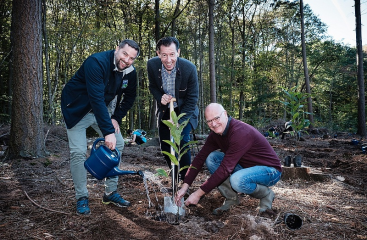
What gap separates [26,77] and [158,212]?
10.9 feet

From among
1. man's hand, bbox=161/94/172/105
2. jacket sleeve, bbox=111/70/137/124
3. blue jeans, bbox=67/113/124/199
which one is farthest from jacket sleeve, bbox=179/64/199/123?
blue jeans, bbox=67/113/124/199

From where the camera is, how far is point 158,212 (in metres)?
2.30

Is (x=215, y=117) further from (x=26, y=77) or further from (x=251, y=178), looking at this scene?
(x=26, y=77)

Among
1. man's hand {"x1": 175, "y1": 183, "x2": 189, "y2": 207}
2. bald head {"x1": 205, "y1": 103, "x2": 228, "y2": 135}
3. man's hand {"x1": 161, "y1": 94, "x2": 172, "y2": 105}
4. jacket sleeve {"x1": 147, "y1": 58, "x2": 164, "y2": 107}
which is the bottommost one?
man's hand {"x1": 175, "y1": 183, "x2": 189, "y2": 207}

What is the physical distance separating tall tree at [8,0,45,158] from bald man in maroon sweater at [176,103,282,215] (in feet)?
10.5

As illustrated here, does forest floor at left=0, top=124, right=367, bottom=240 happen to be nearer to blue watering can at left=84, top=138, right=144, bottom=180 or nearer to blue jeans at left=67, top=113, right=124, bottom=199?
blue jeans at left=67, top=113, right=124, bottom=199

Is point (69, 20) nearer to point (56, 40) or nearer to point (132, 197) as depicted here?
point (56, 40)

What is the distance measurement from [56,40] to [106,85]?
8.02 metres

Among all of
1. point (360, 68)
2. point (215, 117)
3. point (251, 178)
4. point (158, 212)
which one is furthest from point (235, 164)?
point (360, 68)

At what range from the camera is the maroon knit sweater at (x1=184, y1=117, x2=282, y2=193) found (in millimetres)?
2102

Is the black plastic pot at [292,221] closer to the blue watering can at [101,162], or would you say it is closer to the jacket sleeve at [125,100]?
the blue watering can at [101,162]

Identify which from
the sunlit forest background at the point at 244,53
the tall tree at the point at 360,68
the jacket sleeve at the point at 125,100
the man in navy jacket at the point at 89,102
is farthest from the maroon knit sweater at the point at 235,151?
the tall tree at the point at 360,68

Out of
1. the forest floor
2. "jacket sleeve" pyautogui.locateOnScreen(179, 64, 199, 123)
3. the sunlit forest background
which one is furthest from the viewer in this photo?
the sunlit forest background

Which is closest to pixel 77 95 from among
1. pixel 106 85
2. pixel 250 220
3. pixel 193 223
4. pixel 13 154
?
pixel 106 85
